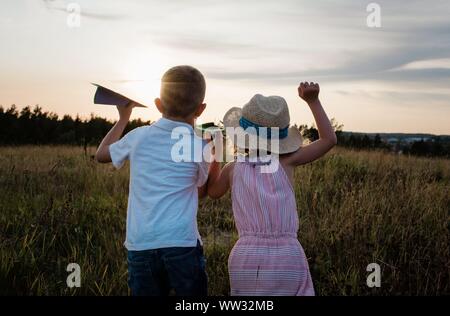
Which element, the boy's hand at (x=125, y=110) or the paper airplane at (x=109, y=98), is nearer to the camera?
the paper airplane at (x=109, y=98)

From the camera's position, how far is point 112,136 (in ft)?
8.56

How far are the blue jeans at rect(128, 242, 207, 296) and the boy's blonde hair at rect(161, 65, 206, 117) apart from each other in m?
0.63

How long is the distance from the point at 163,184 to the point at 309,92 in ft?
2.79

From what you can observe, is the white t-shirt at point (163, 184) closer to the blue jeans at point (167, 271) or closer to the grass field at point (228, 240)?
the blue jeans at point (167, 271)

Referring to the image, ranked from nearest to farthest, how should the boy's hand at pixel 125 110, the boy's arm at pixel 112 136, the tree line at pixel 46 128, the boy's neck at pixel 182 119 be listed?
1. the boy's neck at pixel 182 119
2. the boy's arm at pixel 112 136
3. the boy's hand at pixel 125 110
4. the tree line at pixel 46 128

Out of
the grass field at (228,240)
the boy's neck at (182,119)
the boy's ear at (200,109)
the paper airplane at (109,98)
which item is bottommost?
the grass field at (228,240)

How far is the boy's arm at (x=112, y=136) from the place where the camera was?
255cm

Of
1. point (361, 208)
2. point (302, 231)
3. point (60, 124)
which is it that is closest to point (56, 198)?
point (302, 231)

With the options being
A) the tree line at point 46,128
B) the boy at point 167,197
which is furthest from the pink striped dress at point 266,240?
the tree line at point 46,128

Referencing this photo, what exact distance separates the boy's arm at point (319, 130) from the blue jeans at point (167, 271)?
678 mm

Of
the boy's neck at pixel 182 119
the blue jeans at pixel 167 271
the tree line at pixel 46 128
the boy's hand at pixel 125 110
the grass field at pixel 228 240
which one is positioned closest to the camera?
the blue jeans at pixel 167 271

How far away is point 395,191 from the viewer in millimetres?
5438

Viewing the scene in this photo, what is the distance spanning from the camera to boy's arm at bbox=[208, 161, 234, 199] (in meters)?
2.62
